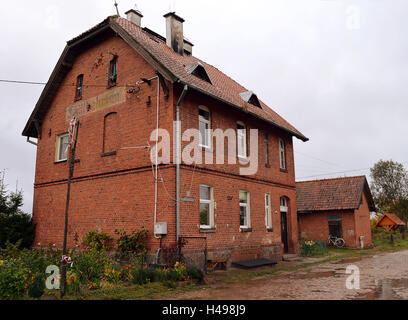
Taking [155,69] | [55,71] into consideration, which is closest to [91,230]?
[155,69]

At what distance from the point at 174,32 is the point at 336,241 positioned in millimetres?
18211

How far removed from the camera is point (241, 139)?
16.8 meters

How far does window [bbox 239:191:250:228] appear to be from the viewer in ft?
52.6

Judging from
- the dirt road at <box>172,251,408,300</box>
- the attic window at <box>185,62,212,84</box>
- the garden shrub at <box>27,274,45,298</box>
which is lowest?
the dirt road at <box>172,251,408,300</box>

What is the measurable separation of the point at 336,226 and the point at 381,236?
1286 centimetres

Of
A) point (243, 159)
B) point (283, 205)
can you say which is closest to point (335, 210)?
point (283, 205)

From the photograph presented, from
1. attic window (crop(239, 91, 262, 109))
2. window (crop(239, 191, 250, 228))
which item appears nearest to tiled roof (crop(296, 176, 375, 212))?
attic window (crop(239, 91, 262, 109))

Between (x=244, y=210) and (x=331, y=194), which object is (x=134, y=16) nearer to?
(x=244, y=210)

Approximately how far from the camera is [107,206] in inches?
565

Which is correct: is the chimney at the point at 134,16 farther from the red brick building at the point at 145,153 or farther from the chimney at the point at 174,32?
the chimney at the point at 174,32

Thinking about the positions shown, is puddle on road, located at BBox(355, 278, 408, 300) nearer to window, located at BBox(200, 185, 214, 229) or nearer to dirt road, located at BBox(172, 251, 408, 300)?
dirt road, located at BBox(172, 251, 408, 300)

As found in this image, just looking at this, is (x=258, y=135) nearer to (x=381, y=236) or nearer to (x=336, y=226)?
(x=336, y=226)

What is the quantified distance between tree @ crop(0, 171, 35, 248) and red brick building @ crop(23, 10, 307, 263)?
54cm
